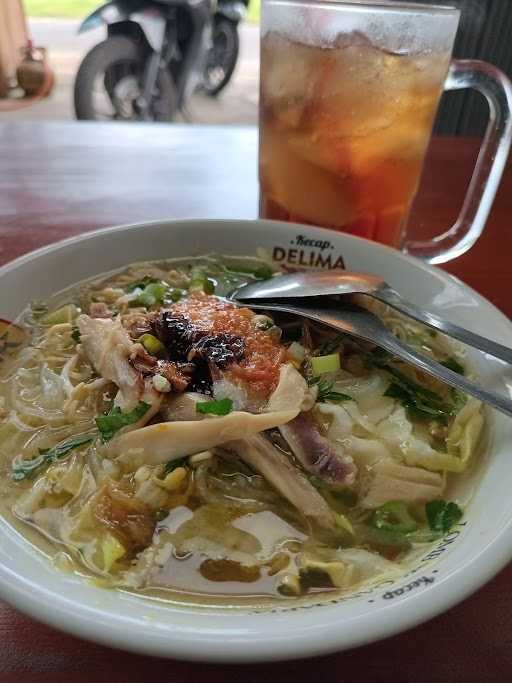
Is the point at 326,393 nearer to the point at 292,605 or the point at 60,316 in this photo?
the point at 292,605

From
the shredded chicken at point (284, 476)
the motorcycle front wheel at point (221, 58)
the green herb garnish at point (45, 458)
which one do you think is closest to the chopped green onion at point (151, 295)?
the green herb garnish at point (45, 458)

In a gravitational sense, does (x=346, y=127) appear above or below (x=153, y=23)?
above

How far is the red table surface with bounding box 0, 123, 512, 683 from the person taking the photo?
80 centimetres

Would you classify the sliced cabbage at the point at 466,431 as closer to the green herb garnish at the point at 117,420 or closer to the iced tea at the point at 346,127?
the green herb garnish at the point at 117,420

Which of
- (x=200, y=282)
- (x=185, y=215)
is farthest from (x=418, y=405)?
(x=185, y=215)

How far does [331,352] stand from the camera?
124 centimetres

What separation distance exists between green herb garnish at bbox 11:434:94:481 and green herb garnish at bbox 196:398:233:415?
235 mm

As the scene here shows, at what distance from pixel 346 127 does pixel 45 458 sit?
1.03m

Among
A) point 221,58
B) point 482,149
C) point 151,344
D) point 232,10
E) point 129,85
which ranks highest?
point 482,149

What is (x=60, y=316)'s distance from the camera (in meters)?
1.34

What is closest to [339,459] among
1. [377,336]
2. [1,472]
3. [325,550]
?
[325,550]

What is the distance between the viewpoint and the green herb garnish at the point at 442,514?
922 mm

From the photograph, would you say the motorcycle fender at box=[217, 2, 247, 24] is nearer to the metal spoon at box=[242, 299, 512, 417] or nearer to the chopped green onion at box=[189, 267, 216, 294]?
the chopped green onion at box=[189, 267, 216, 294]

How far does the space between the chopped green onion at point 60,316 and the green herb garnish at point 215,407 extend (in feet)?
1.64
